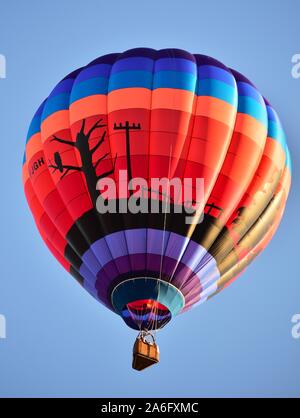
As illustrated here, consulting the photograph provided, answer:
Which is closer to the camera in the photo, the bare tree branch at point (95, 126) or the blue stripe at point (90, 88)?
the bare tree branch at point (95, 126)

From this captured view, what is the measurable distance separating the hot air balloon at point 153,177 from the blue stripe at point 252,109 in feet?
0.06

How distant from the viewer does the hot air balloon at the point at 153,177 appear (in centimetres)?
1205

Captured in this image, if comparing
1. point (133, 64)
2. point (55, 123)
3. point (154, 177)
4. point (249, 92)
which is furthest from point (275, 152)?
point (55, 123)

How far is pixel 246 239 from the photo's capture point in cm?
1294

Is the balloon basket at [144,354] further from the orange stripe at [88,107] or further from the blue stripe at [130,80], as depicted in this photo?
the blue stripe at [130,80]

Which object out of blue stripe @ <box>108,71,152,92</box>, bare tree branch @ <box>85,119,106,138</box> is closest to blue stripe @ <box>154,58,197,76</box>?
blue stripe @ <box>108,71,152,92</box>

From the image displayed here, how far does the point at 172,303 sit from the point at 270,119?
3.02m

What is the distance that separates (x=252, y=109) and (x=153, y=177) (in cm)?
185

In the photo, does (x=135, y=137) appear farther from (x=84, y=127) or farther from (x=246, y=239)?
(x=246, y=239)

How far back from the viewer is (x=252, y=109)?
1299 cm

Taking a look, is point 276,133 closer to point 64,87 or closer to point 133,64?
point 133,64

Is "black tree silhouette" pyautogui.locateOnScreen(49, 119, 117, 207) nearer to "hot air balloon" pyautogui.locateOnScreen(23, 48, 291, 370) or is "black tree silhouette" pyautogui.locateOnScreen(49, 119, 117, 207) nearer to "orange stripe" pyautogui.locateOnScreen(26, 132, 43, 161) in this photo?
"hot air balloon" pyautogui.locateOnScreen(23, 48, 291, 370)

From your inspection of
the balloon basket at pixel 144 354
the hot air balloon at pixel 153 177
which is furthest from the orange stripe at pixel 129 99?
the balloon basket at pixel 144 354

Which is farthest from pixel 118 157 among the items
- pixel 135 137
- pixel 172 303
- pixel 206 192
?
pixel 172 303
